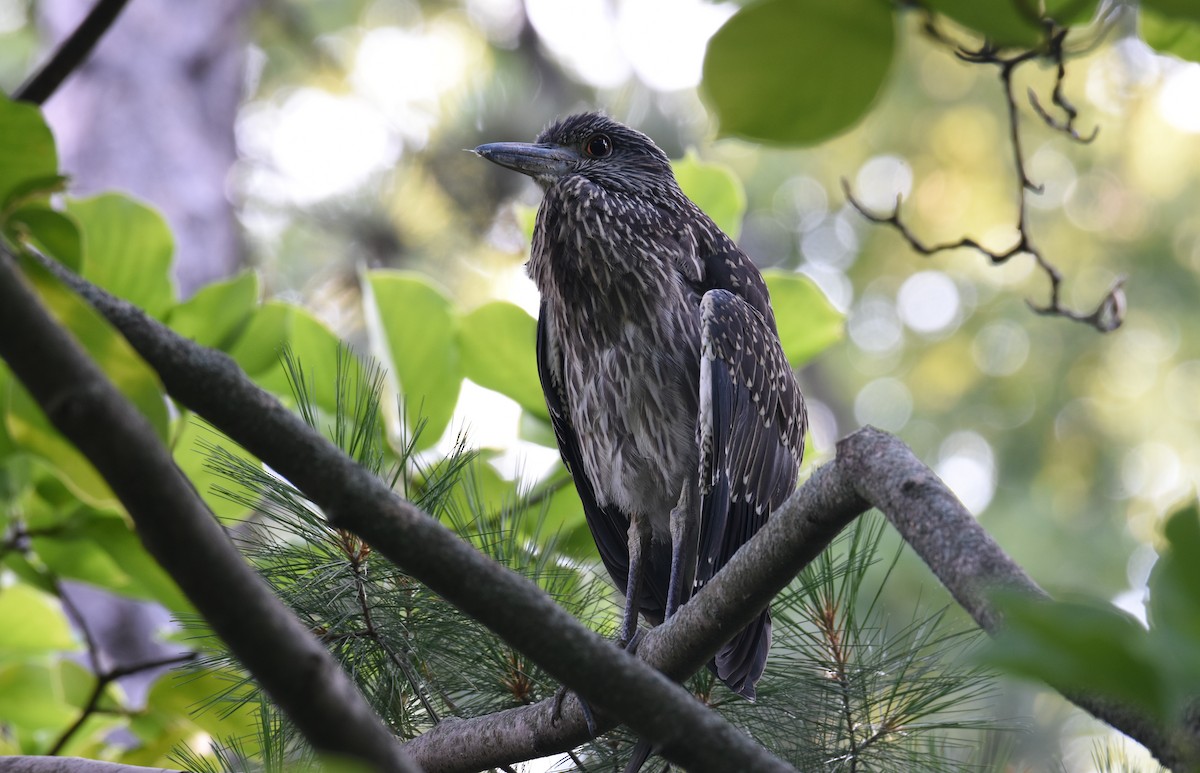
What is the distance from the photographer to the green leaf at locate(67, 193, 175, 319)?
2.05m

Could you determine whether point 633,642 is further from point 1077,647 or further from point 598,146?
point 1077,647

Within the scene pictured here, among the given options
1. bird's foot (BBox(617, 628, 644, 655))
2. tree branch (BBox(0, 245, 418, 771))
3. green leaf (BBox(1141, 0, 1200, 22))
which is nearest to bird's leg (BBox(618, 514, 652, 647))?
bird's foot (BBox(617, 628, 644, 655))

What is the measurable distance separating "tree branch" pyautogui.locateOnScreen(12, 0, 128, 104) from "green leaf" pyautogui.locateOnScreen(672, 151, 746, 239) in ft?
4.67

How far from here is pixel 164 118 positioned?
403cm

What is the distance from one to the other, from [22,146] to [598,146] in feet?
6.02

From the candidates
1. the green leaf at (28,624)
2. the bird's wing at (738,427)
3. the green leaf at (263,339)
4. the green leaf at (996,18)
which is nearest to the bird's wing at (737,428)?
the bird's wing at (738,427)

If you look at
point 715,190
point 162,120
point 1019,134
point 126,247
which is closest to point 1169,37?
point 1019,134

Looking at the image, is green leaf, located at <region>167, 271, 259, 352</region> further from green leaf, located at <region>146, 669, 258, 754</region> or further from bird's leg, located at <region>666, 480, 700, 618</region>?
bird's leg, located at <region>666, 480, 700, 618</region>

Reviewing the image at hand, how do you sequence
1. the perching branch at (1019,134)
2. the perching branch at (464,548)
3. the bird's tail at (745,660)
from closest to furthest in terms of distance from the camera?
the perching branch at (1019,134) → the perching branch at (464,548) → the bird's tail at (745,660)

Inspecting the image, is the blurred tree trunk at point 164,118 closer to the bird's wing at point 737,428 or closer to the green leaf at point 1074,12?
the bird's wing at point 737,428

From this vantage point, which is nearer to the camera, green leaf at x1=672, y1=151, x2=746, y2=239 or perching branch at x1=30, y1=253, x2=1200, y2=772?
perching branch at x1=30, y1=253, x2=1200, y2=772

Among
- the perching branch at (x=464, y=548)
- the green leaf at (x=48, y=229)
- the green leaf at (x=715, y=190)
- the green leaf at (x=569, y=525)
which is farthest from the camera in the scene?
the green leaf at (x=715, y=190)

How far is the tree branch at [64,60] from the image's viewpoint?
1.57 metres

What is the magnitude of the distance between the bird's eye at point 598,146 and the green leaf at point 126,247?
3.84ft
